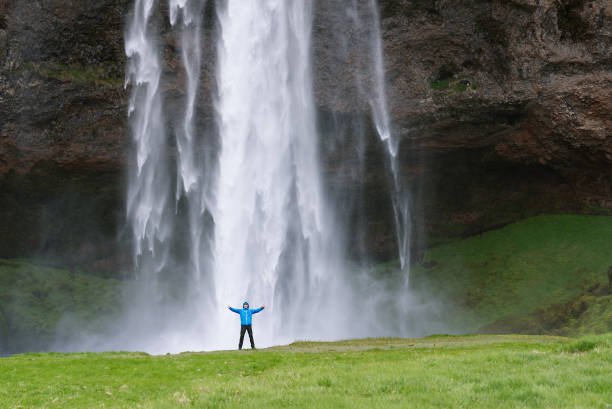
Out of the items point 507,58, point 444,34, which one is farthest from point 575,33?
point 444,34

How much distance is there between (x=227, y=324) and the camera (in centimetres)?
3747

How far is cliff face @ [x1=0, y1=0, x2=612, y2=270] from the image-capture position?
39344 mm

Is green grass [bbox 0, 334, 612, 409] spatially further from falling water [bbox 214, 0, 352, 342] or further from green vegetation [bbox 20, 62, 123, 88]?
green vegetation [bbox 20, 62, 123, 88]

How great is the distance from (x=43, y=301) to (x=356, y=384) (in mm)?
37897

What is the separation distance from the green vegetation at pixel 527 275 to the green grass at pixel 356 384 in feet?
69.7

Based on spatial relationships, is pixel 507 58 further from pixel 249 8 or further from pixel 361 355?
pixel 361 355

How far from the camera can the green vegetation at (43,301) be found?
42094 mm

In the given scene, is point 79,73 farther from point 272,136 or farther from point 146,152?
point 272,136

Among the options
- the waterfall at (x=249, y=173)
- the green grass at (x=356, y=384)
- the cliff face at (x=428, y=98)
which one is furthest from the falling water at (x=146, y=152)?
the green grass at (x=356, y=384)

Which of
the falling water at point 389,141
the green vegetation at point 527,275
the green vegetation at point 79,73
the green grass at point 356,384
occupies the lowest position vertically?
the green grass at point 356,384

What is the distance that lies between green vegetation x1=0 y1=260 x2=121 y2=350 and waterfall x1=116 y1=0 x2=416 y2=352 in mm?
2343

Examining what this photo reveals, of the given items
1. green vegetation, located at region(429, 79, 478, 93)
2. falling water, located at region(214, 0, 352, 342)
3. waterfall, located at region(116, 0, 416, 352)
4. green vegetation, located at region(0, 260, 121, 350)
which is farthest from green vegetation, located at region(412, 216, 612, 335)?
green vegetation, located at region(0, 260, 121, 350)

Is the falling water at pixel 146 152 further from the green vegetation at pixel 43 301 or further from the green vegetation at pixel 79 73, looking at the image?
the green vegetation at pixel 43 301

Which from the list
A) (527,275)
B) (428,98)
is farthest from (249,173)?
(527,275)
